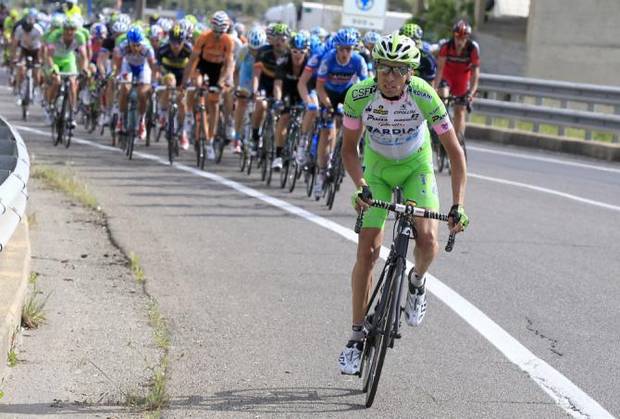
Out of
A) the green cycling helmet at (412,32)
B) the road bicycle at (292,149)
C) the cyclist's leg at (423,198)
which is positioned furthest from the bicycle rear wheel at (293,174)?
the cyclist's leg at (423,198)

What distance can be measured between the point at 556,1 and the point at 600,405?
3756 cm

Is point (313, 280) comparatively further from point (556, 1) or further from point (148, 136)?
point (556, 1)

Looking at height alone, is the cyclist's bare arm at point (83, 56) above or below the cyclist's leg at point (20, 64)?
above

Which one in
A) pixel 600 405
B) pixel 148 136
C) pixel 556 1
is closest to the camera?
pixel 600 405

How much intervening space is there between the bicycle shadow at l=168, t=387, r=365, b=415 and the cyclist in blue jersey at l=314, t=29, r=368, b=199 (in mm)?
7195

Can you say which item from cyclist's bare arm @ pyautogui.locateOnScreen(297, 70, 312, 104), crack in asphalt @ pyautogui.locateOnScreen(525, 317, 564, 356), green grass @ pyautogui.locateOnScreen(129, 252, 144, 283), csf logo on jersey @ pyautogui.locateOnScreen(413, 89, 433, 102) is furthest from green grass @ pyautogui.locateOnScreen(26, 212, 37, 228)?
csf logo on jersey @ pyautogui.locateOnScreen(413, 89, 433, 102)

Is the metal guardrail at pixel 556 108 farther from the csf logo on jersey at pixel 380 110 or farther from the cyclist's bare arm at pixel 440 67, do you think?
the csf logo on jersey at pixel 380 110

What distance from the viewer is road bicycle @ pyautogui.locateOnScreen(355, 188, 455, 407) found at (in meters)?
6.59

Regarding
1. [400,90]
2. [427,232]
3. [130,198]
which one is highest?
[400,90]

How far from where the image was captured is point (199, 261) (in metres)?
10.7

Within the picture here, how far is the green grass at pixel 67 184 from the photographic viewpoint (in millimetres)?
13609

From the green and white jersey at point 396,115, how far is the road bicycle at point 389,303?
0.52 meters

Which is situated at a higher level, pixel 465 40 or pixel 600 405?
pixel 465 40

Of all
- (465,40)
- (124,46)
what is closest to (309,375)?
(465,40)
